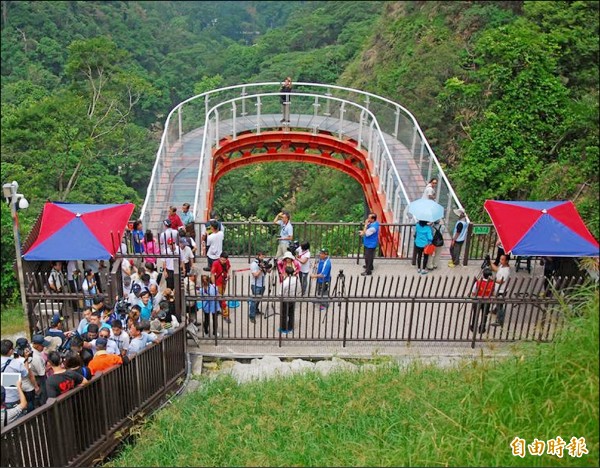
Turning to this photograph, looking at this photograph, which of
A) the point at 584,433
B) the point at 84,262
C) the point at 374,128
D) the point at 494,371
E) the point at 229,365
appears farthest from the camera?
the point at 374,128

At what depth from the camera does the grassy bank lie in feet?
18.3

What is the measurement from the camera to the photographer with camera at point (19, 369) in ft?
21.9

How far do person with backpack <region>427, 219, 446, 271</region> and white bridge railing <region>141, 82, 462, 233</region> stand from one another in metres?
1.13

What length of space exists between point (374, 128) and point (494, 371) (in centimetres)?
1202

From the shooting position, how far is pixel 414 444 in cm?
592

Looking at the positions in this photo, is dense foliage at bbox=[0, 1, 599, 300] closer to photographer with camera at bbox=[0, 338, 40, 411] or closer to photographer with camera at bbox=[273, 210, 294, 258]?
photographer with camera at bbox=[273, 210, 294, 258]

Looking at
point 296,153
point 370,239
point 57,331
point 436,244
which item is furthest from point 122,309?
point 296,153

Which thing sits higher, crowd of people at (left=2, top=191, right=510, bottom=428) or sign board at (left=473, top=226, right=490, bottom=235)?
sign board at (left=473, top=226, right=490, bottom=235)

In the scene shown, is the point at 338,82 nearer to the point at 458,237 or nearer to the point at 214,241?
the point at 458,237

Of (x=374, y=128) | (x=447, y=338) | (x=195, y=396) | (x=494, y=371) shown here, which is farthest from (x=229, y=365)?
(x=374, y=128)

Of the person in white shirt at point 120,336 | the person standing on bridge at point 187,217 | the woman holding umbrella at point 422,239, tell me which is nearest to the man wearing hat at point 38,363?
the person in white shirt at point 120,336

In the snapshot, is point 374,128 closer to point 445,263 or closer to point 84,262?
point 445,263

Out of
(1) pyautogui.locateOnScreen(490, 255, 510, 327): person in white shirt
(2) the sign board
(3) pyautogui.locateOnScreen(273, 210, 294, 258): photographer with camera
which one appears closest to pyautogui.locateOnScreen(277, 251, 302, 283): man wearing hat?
(3) pyautogui.locateOnScreen(273, 210, 294, 258): photographer with camera

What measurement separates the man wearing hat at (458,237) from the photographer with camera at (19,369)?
25.2 feet
